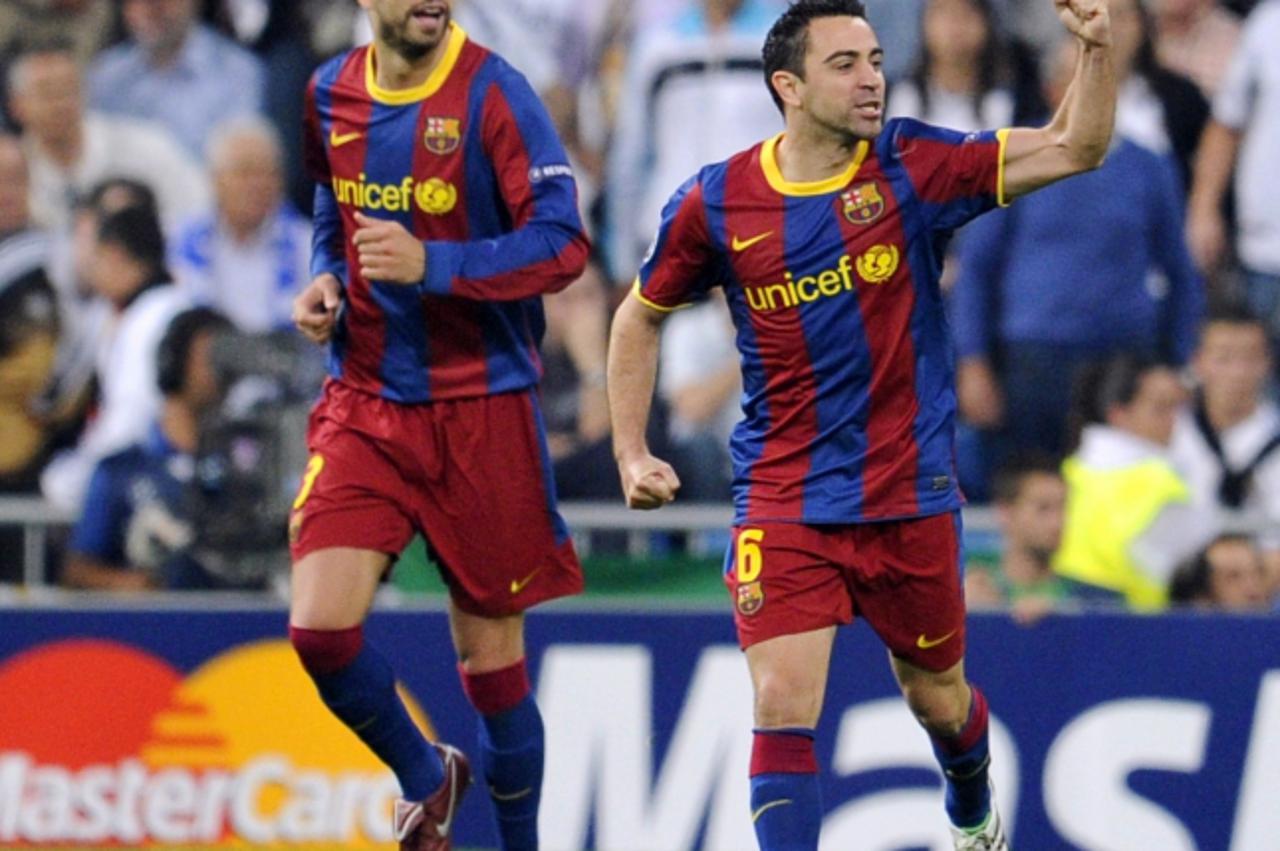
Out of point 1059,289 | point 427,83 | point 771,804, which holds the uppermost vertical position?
point 427,83

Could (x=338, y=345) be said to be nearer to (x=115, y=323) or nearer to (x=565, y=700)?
(x=565, y=700)

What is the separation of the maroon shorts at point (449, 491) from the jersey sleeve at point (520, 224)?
418 mm

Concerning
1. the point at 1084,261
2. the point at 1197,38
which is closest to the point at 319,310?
the point at 1084,261

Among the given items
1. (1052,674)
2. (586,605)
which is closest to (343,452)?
(586,605)

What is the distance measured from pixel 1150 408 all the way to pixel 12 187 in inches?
198

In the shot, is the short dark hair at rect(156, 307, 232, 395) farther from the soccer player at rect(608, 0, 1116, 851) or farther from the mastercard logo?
the soccer player at rect(608, 0, 1116, 851)

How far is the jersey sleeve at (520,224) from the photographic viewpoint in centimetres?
687

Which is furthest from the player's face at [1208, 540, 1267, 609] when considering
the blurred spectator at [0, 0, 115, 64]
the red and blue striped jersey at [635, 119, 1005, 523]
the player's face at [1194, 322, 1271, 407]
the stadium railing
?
the blurred spectator at [0, 0, 115, 64]

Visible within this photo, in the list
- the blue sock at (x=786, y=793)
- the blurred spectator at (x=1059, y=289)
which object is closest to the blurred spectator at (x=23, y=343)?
the blurred spectator at (x=1059, y=289)

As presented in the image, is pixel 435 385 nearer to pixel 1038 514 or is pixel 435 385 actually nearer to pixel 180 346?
pixel 1038 514

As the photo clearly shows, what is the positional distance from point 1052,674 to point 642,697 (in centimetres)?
142

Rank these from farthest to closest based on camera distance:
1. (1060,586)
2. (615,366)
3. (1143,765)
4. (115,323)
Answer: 1. (115,323)
2. (1060,586)
3. (1143,765)
4. (615,366)

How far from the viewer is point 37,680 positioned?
9.31 meters

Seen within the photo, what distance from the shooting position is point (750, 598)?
21.9 feet
